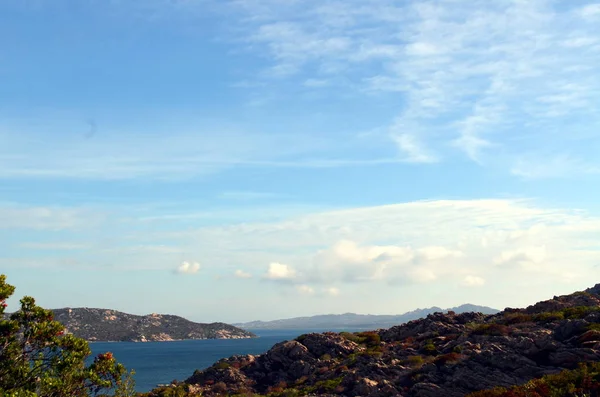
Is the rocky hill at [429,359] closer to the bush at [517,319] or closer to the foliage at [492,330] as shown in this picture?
the bush at [517,319]

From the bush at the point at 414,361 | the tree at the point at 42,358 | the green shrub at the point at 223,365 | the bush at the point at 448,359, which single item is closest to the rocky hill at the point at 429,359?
the bush at the point at 414,361

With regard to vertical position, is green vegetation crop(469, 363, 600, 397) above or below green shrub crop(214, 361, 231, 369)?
above

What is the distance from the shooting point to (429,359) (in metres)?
59.9

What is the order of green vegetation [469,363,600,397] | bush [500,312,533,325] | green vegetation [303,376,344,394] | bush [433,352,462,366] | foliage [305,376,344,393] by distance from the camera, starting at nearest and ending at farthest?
green vegetation [469,363,600,397]
bush [433,352,462,366]
green vegetation [303,376,344,394]
foliage [305,376,344,393]
bush [500,312,533,325]

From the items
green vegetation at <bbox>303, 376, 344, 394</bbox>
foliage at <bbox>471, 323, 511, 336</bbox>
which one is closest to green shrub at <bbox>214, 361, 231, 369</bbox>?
green vegetation at <bbox>303, 376, 344, 394</bbox>

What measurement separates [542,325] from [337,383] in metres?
26.9

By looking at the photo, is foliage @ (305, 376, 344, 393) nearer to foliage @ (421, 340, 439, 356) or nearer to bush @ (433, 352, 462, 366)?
bush @ (433, 352, 462, 366)

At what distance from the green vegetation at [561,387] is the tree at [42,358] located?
24.1m

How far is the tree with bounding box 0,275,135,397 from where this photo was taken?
25359 millimetres

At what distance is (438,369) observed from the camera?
53.7 m

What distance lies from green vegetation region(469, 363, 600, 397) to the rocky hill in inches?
5.7

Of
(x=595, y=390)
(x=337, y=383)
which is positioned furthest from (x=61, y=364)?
(x=337, y=383)

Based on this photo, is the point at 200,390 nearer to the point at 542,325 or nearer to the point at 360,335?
the point at 360,335

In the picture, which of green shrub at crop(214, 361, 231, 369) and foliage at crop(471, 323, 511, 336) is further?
green shrub at crop(214, 361, 231, 369)
